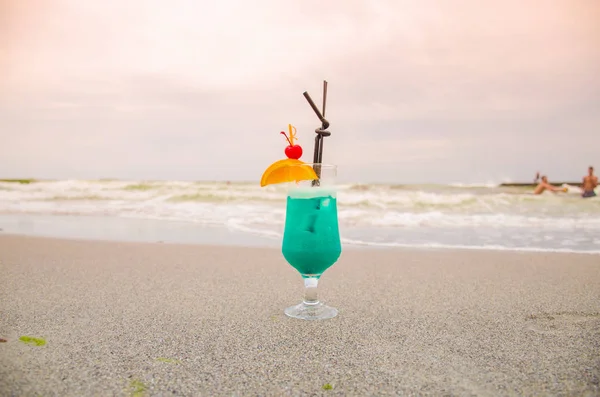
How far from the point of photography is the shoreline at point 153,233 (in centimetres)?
471

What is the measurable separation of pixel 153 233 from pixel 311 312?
402 centimetres

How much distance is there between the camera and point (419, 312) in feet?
7.34

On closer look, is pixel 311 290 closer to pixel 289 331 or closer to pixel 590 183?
pixel 289 331

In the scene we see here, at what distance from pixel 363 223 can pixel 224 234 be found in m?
2.24

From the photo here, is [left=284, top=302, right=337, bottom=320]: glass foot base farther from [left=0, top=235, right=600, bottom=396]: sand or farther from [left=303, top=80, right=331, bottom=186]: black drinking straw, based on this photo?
[left=303, top=80, right=331, bottom=186]: black drinking straw

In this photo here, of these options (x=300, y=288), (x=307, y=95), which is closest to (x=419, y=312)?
(x=300, y=288)

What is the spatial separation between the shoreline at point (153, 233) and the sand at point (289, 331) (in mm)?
1207

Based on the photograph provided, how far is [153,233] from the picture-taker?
18.8 ft

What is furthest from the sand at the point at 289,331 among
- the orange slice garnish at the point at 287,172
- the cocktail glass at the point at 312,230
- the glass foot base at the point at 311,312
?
the orange slice garnish at the point at 287,172

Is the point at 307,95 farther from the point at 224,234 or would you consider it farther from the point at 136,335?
the point at 224,234

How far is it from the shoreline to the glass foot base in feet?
7.83

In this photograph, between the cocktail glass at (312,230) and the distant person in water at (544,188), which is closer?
the cocktail glass at (312,230)

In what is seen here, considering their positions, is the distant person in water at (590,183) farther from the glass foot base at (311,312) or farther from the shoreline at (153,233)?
the glass foot base at (311,312)

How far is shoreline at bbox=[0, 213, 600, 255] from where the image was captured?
4711mm
